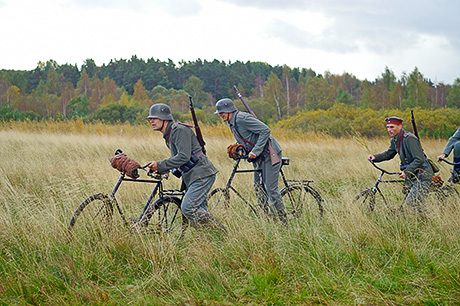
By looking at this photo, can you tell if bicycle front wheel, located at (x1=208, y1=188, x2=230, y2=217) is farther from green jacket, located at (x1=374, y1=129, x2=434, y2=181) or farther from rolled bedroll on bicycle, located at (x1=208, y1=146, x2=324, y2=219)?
green jacket, located at (x1=374, y1=129, x2=434, y2=181)

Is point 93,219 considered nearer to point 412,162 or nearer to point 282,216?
point 282,216

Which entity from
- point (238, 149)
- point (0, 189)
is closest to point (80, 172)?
point (0, 189)

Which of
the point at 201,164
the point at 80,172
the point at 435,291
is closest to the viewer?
the point at 435,291

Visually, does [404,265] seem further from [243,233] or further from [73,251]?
[73,251]

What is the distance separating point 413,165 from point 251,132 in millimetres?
2313

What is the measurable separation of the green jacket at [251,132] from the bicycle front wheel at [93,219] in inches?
81.9

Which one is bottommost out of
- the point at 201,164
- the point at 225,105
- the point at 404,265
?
the point at 404,265

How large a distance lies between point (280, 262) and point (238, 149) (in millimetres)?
2077

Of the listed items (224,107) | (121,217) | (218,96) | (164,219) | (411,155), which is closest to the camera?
(121,217)

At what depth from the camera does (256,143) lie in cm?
639

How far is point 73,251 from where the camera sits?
15.9 ft

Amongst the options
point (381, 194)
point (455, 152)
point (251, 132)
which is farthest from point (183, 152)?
point (455, 152)

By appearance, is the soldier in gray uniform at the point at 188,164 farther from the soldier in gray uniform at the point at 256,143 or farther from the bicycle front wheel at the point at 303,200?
the bicycle front wheel at the point at 303,200

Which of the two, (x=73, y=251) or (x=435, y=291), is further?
(x=73, y=251)
